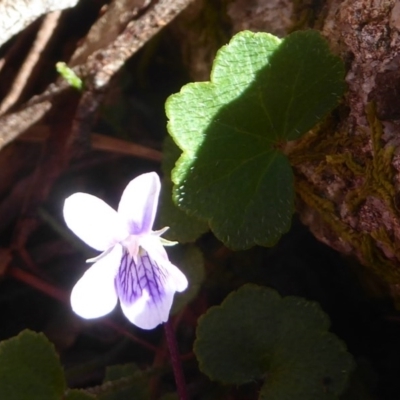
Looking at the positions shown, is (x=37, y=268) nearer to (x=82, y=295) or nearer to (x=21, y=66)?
(x=21, y=66)

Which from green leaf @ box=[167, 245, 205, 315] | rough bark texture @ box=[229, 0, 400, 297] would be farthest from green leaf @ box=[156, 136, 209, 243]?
rough bark texture @ box=[229, 0, 400, 297]

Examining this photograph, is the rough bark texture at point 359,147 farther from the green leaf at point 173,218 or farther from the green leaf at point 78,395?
the green leaf at point 78,395

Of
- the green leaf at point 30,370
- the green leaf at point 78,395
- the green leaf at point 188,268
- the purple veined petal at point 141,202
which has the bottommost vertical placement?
the green leaf at point 188,268

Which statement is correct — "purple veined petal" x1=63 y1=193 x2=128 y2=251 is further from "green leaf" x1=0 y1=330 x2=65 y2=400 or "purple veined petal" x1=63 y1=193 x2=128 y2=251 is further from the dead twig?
the dead twig

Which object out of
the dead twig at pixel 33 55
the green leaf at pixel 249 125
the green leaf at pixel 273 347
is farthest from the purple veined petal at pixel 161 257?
the dead twig at pixel 33 55

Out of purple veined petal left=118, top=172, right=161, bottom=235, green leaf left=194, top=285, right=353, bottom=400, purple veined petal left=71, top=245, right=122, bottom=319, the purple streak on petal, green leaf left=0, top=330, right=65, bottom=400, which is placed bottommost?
green leaf left=194, top=285, right=353, bottom=400

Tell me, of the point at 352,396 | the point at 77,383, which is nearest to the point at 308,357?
the point at 352,396
